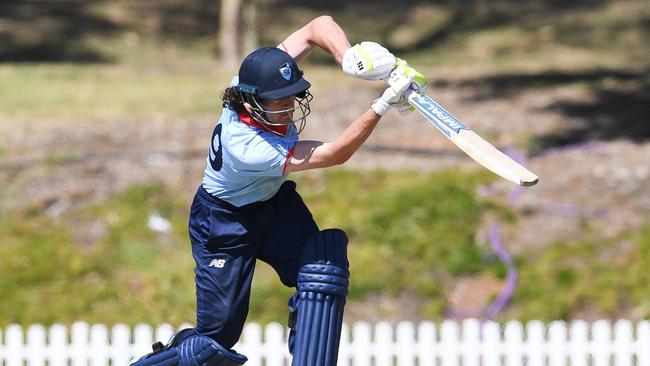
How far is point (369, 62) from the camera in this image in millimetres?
4414

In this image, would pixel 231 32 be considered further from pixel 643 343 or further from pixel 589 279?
pixel 643 343

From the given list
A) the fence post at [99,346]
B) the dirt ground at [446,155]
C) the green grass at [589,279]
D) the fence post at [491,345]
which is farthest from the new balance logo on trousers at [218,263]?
the green grass at [589,279]

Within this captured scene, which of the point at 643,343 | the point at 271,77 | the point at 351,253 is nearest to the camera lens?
the point at 271,77

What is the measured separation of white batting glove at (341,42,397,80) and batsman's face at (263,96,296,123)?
0.99 ft

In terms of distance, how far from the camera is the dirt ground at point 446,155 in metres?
8.87

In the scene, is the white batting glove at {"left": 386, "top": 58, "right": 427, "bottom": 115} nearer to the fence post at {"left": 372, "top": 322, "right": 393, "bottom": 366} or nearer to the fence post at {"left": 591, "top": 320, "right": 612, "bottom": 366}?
the fence post at {"left": 372, "top": 322, "right": 393, "bottom": 366}

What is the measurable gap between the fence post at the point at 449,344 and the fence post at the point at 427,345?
0.05 metres

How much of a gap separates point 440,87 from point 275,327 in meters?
6.51

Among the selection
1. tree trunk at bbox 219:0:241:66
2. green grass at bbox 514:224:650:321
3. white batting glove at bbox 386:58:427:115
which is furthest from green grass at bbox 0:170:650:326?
tree trunk at bbox 219:0:241:66

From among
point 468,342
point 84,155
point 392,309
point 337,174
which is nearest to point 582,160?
point 337,174

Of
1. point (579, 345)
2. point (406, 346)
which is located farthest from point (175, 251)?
point (579, 345)

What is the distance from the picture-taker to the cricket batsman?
14.8ft

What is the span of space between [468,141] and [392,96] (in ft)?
1.10

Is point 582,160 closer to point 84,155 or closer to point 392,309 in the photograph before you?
point 392,309
